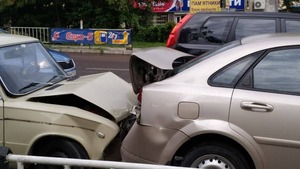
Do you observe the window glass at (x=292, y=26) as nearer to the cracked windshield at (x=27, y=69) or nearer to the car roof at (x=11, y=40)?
the cracked windshield at (x=27, y=69)

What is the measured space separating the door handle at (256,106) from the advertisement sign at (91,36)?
16.6 meters

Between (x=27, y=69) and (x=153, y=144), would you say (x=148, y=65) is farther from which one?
(x=27, y=69)

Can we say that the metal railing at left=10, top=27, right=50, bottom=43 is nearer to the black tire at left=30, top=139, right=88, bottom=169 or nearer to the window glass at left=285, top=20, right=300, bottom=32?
the window glass at left=285, top=20, right=300, bottom=32

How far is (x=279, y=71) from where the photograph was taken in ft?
12.1

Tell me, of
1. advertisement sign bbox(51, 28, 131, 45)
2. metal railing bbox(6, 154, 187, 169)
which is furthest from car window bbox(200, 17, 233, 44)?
advertisement sign bbox(51, 28, 131, 45)

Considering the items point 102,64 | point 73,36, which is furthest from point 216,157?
point 73,36

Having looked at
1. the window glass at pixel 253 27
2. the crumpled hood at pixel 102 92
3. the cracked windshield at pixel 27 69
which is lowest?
the crumpled hood at pixel 102 92

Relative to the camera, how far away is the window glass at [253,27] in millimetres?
6629

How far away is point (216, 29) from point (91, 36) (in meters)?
14.1

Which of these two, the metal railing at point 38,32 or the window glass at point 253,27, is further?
the metal railing at point 38,32

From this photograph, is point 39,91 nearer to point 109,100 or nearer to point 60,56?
point 109,100

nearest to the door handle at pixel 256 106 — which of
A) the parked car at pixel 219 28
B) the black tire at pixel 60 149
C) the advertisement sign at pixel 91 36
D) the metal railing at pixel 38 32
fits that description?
the black tire at pixel 60 149

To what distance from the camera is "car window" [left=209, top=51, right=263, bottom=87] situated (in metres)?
3.71

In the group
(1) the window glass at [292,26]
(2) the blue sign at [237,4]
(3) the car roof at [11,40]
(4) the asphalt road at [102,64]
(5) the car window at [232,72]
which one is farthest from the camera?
(2) the blue sign at [237,4]
